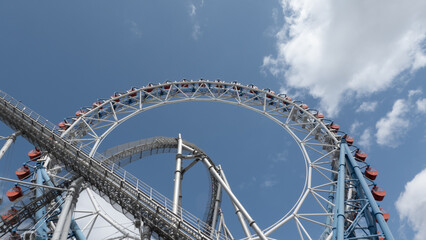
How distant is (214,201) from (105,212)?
29.1 feet

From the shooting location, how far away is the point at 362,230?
16.9 metres

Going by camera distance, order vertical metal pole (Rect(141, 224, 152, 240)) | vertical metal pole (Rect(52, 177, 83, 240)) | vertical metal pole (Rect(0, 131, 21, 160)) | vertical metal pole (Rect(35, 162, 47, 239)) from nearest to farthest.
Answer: vertical metal pole (Rect(52, 177, 83, 240)) → vertical metal pole (Rect(35, 162, 47, 239)) → vertical metal pole (Rect(141, 224, 152, 240)) → vertical metal pole (Rect(0, 131, 21, 160))

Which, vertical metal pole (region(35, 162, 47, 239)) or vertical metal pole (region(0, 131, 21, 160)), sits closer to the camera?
vertical metal pole (region(35, 162, 47, 239))

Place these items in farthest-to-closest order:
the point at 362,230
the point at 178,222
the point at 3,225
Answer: the point at 362,230, the point at 178,222, the point at 3,225

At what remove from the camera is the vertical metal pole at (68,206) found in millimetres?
12331

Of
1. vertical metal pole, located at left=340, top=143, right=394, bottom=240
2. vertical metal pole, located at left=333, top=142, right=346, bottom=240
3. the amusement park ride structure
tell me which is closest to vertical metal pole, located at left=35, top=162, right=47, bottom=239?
the amusement park ride structure

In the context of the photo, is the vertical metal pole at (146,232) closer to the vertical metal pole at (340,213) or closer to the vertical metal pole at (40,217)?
the vertical metal pole at (40,217)

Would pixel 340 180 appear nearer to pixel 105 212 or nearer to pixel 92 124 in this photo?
pixel 105 212

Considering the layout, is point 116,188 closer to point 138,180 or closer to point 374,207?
point 138,180

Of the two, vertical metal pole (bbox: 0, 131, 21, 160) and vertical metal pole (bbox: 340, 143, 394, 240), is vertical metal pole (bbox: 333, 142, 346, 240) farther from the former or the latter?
vertical metal pole (bbox: 0, 131, 21, 160)

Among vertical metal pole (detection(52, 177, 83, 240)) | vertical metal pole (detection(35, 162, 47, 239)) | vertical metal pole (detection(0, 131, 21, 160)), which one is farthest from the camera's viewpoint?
vertical metal pole (detection(0, 131, 21, 160))

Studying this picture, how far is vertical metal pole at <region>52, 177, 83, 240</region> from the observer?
12331 mm

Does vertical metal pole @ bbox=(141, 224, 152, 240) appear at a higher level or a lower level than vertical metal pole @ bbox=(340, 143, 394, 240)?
lower

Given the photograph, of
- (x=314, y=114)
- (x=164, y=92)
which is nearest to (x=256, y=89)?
(x=314, y=114)
